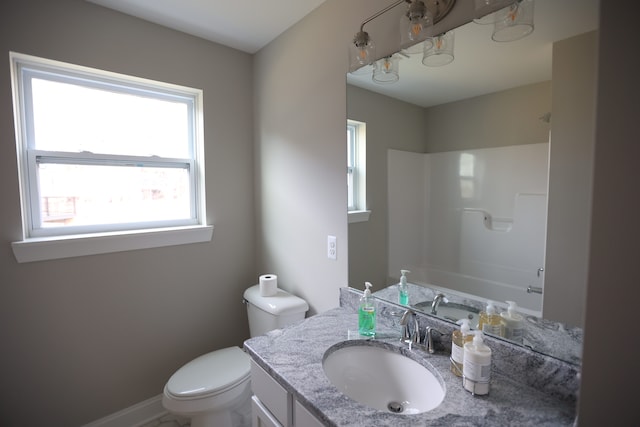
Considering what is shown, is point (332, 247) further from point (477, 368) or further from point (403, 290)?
point (477, 368)

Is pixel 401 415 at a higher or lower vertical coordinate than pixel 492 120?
lower

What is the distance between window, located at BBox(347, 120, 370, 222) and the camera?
1426mm

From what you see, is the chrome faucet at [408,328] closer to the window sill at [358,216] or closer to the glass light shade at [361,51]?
the window sill at [358,216]

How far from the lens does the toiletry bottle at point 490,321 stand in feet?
3.14

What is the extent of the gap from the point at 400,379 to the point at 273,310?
829mm

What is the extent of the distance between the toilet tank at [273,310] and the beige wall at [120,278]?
0.33 meters

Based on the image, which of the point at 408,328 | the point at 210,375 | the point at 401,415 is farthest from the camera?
the point at 210,375

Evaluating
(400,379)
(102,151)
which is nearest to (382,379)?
(400,379)

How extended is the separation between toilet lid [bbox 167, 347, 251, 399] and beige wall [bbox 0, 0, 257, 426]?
1.20 feet

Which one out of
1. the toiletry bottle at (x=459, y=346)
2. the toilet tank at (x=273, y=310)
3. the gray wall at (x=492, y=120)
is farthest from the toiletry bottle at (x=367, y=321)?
the gray wall at (x=492, y=120)

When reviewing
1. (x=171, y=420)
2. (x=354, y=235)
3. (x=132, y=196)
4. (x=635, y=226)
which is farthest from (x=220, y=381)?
(x=635, y=226)

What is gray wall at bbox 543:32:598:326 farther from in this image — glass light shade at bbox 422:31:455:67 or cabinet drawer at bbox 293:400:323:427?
cabinet drawer at bbox 293:400:323:427

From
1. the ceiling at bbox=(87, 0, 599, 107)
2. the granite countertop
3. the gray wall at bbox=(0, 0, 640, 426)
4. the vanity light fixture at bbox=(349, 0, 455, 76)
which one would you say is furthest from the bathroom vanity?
the vanity light fixture at bbox=(349, 0, 455, 76)

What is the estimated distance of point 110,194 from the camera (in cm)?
173
